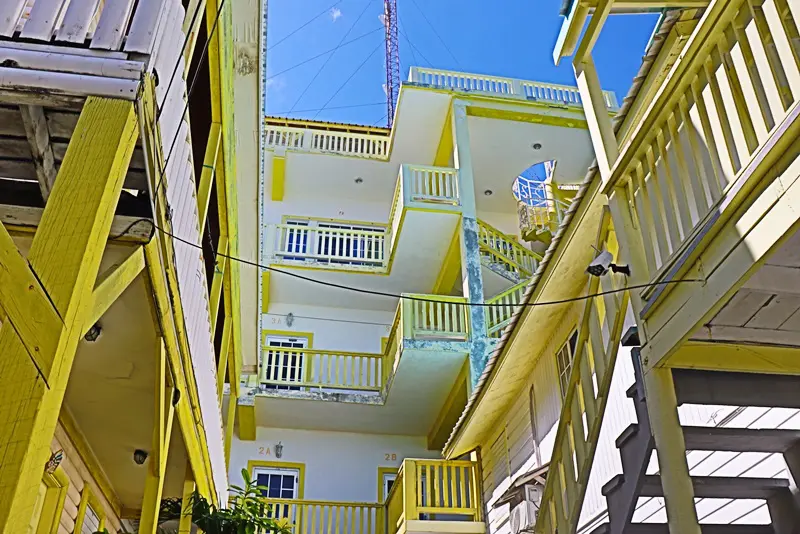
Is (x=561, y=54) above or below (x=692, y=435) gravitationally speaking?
above

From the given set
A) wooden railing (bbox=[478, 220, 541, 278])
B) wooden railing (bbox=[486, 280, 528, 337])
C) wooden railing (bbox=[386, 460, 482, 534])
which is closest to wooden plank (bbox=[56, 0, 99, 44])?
wooden railing (bbox=[386, 460, 482, 534])

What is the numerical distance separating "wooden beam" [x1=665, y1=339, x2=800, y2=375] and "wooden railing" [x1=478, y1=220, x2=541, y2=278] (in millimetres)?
13302

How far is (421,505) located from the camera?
13133 millimetres

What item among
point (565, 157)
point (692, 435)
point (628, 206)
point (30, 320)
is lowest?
point (30, 320)

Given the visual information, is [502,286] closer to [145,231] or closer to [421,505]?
[421,505]

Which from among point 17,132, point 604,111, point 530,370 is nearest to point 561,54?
point 604,111

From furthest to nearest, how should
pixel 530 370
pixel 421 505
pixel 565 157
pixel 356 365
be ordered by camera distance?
1. pixel 565 157
2. pixel 356 365
3. pixel 421 505
4. pixel 530 370

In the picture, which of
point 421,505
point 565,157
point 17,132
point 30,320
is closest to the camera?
point 30,320

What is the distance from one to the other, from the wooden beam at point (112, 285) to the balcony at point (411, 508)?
360 inches

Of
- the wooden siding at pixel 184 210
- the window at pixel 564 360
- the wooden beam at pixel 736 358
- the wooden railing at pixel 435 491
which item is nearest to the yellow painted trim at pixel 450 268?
the wooden railing at pixel 435 491

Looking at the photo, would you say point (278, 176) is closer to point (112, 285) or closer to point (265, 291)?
point (265, 291)

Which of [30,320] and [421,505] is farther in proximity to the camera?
[421,505]

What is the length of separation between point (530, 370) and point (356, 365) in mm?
7694

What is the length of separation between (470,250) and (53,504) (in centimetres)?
1163
